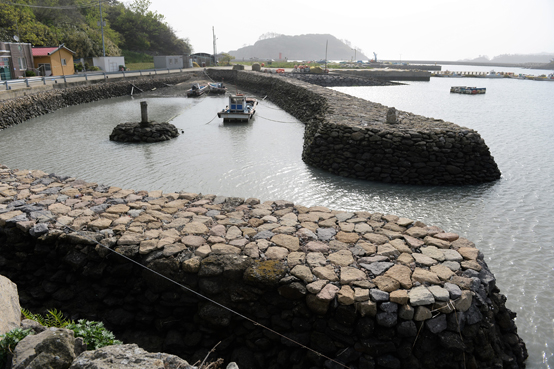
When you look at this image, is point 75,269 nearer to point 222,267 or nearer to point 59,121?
point 222,267

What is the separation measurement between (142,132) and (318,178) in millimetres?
9230

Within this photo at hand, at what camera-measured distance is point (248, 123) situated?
875 inches

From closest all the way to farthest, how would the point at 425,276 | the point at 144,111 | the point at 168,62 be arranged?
1. the point at 425,276
2. the point at 144,111
3. the point at 168,62

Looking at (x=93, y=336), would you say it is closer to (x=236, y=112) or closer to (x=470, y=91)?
(x=236, y=112)

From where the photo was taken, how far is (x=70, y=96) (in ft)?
94.7

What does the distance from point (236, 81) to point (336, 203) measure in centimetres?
4476

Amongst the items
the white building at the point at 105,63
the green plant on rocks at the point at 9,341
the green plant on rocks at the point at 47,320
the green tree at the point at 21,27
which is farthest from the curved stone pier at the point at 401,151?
the white building at the point at 105,63

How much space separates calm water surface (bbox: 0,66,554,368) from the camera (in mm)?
7516

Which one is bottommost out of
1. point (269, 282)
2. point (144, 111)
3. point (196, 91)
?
point (269, 282)

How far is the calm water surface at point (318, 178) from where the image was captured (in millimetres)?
7516

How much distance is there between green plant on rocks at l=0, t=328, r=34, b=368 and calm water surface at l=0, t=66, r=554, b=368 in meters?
6.51

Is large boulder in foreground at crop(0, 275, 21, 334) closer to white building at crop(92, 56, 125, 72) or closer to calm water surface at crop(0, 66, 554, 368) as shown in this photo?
calm water surface at crop(0, 66, 554, 368)

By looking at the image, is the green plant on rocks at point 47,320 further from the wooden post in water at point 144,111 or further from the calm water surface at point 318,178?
the wooden post in water at point 144,111

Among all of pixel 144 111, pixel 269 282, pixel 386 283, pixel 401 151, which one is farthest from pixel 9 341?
pixel 144 111
